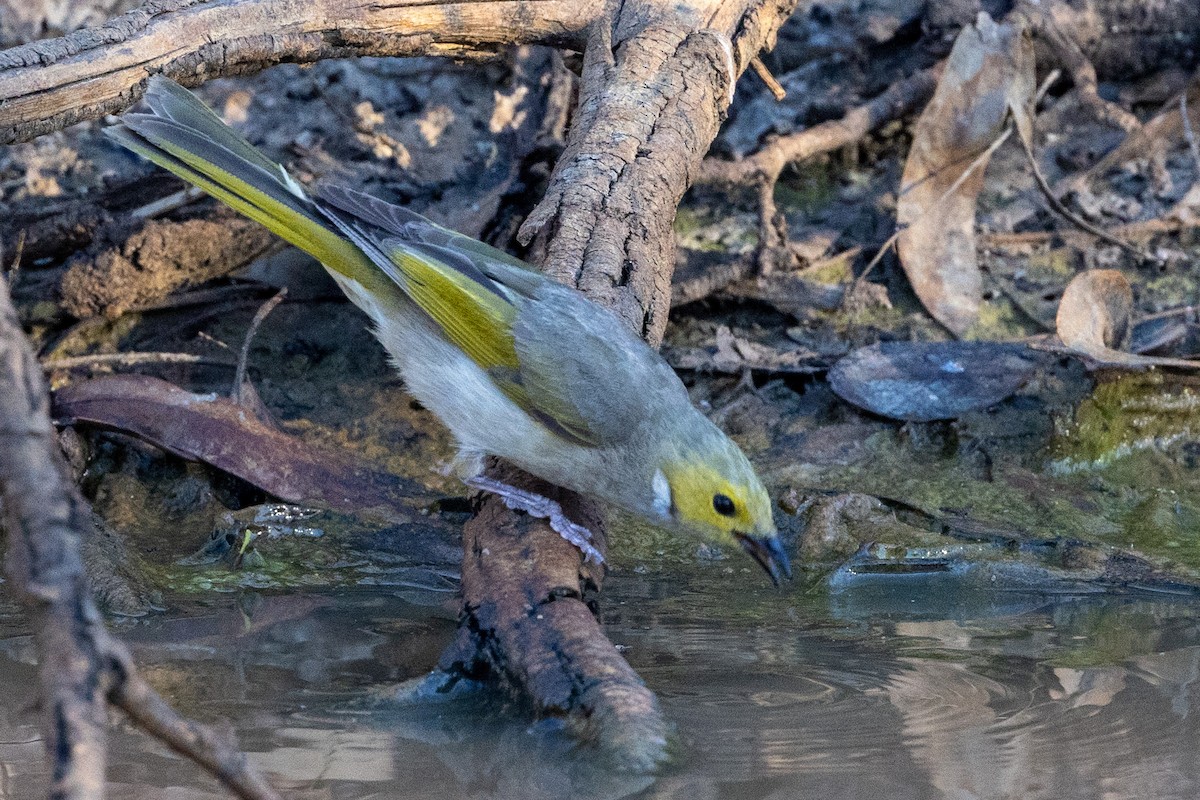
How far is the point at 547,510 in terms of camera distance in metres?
3.49

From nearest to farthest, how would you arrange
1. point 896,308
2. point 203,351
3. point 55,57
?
point 55,57 < point 203,351 < point 896,308

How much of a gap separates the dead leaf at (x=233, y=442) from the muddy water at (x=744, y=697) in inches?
22.6

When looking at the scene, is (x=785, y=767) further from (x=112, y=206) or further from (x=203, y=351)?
(x=112, y=206)

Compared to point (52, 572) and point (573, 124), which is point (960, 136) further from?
point (52, 572)

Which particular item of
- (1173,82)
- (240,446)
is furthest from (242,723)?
(1173,82)

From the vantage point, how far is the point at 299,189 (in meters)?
4.26

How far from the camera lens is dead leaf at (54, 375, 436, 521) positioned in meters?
4.61

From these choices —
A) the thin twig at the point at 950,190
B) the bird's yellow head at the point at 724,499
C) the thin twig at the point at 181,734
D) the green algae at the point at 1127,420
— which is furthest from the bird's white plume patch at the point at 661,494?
the thin twig at the point at 950,190

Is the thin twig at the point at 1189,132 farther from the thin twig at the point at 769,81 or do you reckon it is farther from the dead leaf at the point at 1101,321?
the thin twig at the point at 769,81

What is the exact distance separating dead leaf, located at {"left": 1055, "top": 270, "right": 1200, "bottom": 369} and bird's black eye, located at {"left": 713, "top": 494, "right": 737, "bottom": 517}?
6.40 feet

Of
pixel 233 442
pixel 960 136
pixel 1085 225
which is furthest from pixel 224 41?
pixel 1085 225

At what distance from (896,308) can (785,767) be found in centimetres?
319

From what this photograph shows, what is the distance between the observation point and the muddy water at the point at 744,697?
2816 mm

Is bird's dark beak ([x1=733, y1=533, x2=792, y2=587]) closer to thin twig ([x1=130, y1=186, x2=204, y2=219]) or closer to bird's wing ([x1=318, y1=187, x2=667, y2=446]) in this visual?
bird's wing ([x1=318, y1=187, x2=667, y2=446])
